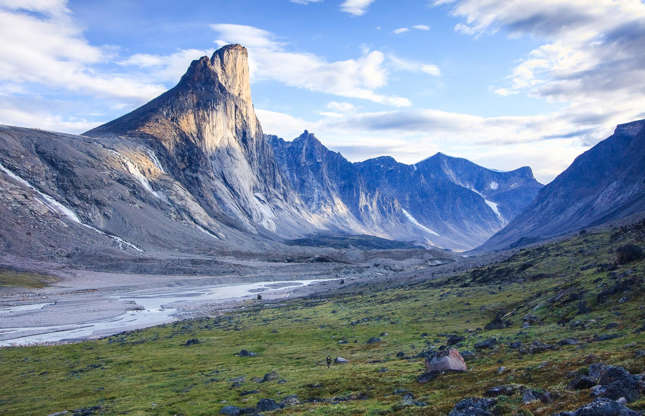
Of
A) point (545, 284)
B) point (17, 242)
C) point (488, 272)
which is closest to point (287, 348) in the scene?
point (545, 284)

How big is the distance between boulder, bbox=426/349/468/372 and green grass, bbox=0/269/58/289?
134680 millimetres

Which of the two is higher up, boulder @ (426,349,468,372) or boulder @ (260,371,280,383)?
boulder @ (426,349,468,372)

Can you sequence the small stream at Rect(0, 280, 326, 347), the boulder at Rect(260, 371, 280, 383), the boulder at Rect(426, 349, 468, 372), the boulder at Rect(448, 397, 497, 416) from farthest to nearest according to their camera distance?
the small stream at Rect(0, 280, 326, 347), the boulder at Rect(260, 371, 280, 383), the boulder at Rect(426, 349, 468, 372), the boulder at Rect(448, 397, 497, 416)

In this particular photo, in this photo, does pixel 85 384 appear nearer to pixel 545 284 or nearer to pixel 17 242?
pixel 545 284

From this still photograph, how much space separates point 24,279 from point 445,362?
145 meters

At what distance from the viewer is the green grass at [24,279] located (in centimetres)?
12975

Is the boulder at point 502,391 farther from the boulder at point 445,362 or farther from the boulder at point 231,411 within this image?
the boulder at point 231,411

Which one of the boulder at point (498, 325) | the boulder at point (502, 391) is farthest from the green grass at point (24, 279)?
the boulder at point (502, 391)

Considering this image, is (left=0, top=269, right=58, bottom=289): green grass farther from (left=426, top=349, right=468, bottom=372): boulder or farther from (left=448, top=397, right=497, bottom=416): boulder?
(left=448, top=397, right=497, bottom=416): boulder

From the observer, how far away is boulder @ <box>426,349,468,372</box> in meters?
28.1

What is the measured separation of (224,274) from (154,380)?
471ft

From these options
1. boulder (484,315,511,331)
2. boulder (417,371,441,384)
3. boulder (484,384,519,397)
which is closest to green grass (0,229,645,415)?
boulder (417,371,441,384)

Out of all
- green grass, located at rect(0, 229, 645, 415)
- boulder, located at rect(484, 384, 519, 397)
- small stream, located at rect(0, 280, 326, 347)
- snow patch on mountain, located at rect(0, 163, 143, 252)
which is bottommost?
small stream, located at rect(0, 280, 326, 347)

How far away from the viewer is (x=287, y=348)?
5169cm
